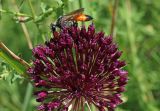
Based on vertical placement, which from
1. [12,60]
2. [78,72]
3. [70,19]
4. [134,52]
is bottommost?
[78,72]

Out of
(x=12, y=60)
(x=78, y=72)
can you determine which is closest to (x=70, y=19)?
(x=78, y=72)

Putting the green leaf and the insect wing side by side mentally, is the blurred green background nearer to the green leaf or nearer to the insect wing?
the green leaf

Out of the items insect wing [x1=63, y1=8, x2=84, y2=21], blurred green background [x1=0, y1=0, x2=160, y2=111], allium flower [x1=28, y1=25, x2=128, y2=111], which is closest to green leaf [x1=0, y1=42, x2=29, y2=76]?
allium flower [x1=28, y1=25, x2=128, y2=111]

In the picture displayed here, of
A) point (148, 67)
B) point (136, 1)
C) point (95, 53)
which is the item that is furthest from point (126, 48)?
point (95, 53)

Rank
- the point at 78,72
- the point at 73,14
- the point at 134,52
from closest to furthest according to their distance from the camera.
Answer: the point at 73,14
the point at 78,72
the point at 134,52

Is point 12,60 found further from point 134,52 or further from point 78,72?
point 134,52

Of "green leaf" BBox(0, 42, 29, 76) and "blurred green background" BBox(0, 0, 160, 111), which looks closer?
"green leaf" BBox(0, 42, 29, 76)

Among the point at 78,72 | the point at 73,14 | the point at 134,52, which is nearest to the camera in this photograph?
the point at 73,14
